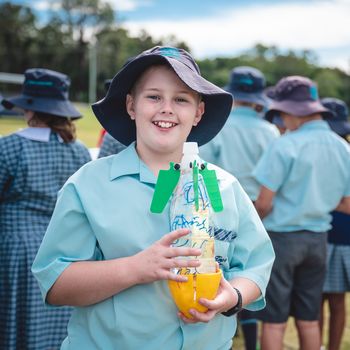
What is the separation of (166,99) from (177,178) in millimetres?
284

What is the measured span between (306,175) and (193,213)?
2149 millimetres

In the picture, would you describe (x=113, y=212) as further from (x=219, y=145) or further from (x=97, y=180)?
(x=219, y=145)

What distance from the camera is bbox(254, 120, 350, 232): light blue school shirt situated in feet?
11.7

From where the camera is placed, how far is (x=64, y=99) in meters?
3.62

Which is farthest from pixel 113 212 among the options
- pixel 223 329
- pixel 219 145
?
pixel 219 145

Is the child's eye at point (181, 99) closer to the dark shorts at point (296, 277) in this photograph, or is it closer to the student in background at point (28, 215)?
the student in background at point (28, 215)

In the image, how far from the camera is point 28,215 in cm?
339

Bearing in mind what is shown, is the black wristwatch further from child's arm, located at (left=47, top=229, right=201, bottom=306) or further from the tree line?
the tree line

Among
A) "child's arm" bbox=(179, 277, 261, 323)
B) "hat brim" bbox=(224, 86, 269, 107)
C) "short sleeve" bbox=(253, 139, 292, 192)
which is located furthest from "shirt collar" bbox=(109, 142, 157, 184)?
"hat brim" bbox=(224, 86, 269, 107)

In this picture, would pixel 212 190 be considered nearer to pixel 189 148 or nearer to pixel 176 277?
pixel 189 148

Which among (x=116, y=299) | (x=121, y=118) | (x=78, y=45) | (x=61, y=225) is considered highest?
(x=121, y=118)

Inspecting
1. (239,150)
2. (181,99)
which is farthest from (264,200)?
(181,99)

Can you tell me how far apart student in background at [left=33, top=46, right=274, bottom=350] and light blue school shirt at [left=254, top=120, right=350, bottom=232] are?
69.4 inches

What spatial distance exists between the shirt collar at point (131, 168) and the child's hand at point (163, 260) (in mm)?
303
